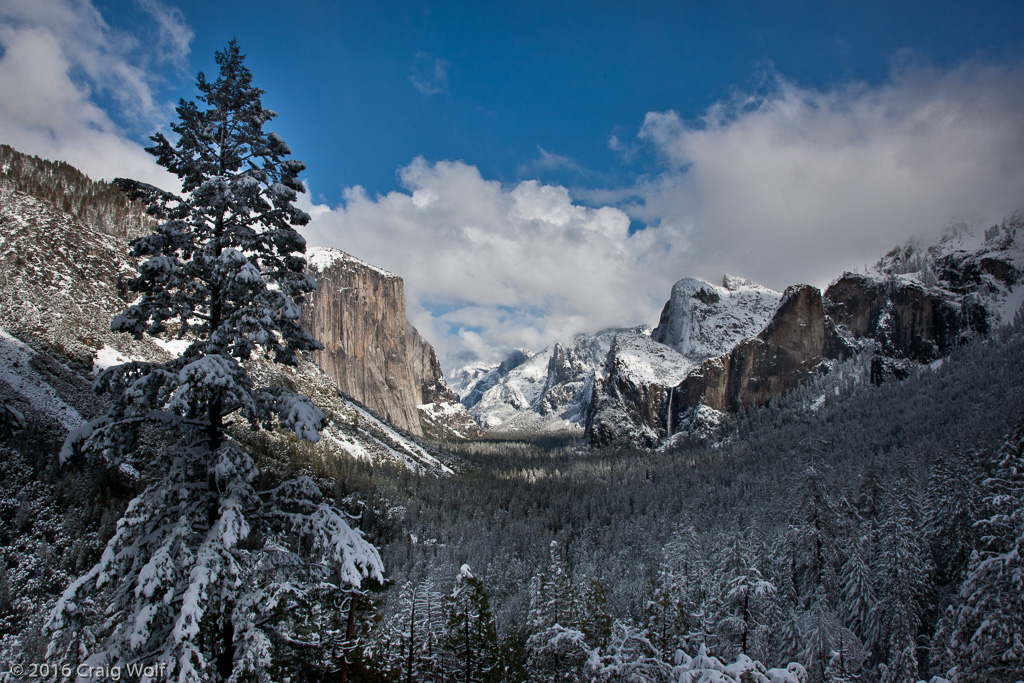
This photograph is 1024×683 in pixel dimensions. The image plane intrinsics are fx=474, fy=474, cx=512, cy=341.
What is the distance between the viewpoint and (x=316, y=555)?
8031 mm

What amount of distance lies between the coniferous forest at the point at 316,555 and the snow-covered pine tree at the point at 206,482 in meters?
0.04

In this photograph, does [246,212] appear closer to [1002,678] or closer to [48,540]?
[1002,678]

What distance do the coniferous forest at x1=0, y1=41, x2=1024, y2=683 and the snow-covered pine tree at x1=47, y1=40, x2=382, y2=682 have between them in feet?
0.14

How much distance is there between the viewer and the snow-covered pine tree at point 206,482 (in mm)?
7090

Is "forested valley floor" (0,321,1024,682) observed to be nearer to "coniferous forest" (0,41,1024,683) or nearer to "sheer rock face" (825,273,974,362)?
"coniferous forest" (0,41,1024,683)

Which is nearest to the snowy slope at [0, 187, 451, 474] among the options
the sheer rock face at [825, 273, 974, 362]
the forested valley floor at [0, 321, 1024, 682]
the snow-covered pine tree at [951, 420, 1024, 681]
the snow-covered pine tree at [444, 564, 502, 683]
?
the forested valley floor at [0, 321, 1024, 682]

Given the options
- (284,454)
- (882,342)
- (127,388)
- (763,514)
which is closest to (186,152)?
(127,388)

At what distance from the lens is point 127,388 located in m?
7.38

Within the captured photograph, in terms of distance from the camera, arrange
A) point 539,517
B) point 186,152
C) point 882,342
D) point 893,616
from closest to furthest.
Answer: point 186,152 < point 893,616 < point 539,517 < point 882,342

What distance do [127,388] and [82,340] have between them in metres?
105

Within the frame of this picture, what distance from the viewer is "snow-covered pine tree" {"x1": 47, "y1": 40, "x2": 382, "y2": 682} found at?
23.3 feet

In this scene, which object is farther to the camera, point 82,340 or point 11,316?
point 82,340

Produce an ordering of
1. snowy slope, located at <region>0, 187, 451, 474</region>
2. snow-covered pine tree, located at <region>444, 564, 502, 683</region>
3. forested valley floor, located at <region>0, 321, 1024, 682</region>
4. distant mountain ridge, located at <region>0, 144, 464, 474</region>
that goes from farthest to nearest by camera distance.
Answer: distant mountain ridge, located at <region>0, 144, 464, 474</region>, snowy slope, located at <region>0, 187, 451, 474</region>, snow-covered pine tree, located at <region>444, 564, 502, 683</region>, forested valley floor, located at <region>0, 321, 1024, 682</region>

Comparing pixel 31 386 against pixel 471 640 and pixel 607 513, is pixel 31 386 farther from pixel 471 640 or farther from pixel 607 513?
pixel 607 513
